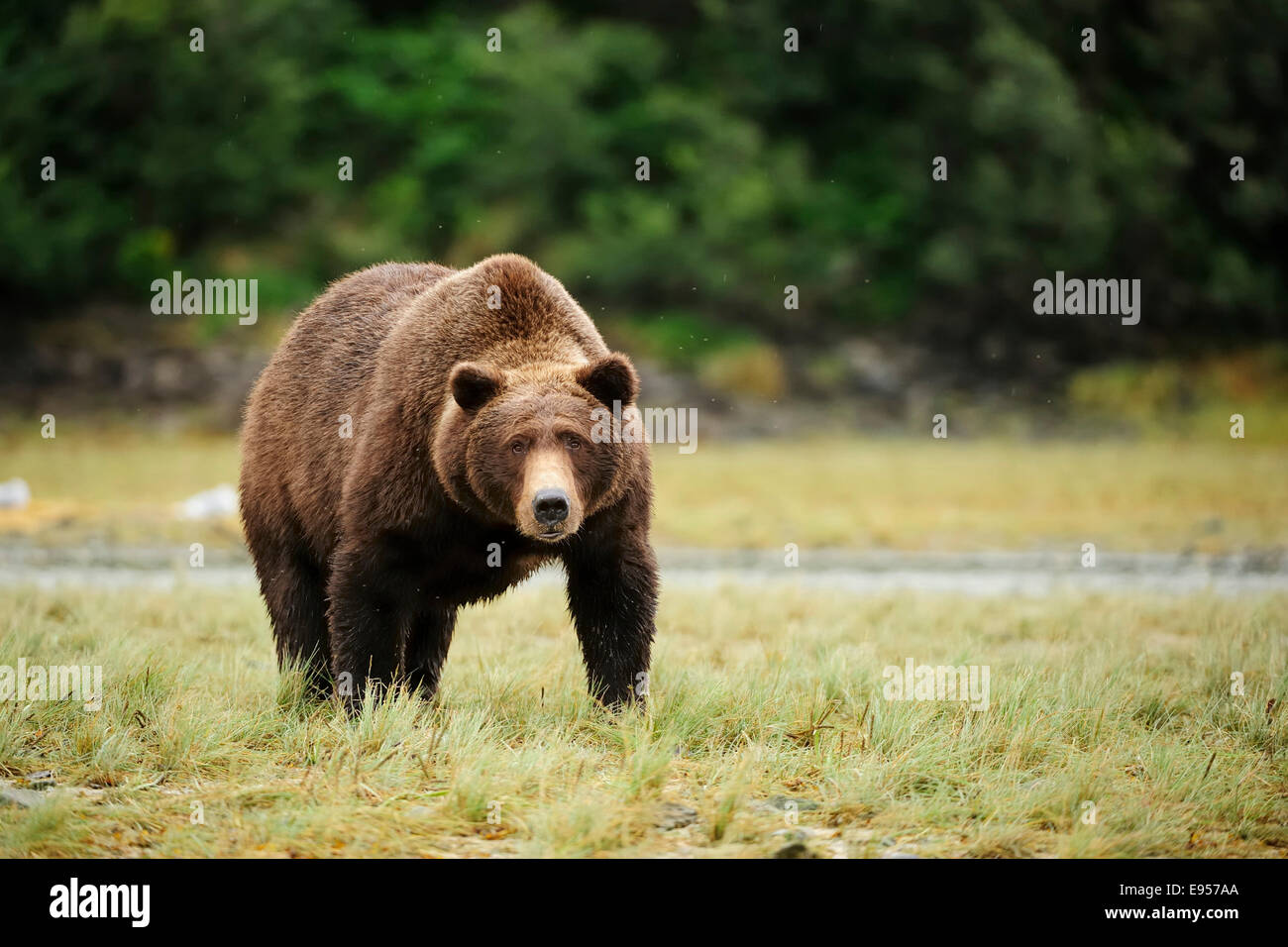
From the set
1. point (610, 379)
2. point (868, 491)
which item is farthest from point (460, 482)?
point (868, 491)

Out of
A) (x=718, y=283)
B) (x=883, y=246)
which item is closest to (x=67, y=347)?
(x=718, y=283)

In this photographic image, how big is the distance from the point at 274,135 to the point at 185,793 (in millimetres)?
24604

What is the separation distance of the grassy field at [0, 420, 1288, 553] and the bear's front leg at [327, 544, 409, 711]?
9230 millimetres

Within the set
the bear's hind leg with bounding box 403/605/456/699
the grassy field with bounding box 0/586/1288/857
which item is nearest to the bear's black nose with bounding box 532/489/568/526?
the grassy field with bounding box 0/586/1288/857

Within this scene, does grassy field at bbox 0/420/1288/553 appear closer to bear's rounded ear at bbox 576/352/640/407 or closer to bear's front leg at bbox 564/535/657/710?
bear's front leg at bbox 564/535/657/710

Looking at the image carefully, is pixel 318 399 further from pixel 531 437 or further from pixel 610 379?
pixel 610 379

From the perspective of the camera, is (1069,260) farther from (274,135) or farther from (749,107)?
(274,135)

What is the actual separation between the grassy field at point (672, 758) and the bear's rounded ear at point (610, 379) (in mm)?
1473

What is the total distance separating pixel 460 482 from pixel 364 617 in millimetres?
864

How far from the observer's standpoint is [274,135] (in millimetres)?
28141

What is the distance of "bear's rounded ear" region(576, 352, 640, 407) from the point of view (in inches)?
244

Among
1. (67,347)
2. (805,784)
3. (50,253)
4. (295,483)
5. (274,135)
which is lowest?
(805,784)

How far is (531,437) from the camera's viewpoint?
19.9ft

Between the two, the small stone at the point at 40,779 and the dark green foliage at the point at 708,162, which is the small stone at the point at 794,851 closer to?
the small stone at the point at 40,779
